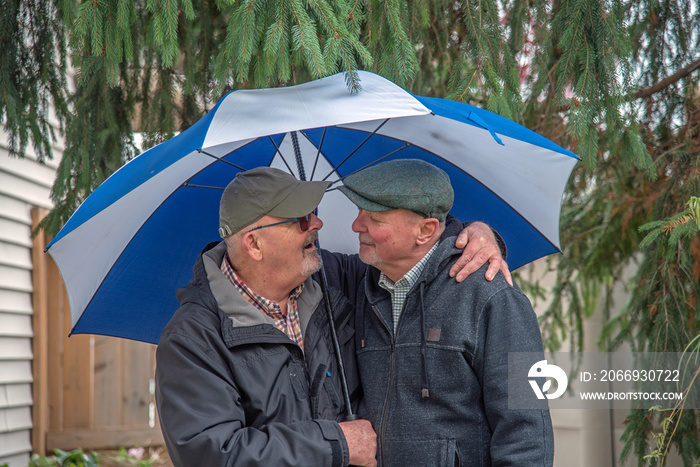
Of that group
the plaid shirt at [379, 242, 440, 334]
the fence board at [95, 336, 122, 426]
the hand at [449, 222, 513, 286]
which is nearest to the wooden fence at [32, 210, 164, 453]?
the fence board at [95, 336, 122, 426]

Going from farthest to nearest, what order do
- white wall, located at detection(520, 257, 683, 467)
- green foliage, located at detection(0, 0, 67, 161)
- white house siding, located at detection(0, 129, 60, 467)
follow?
white wall, located at detection(520, 257, 683, 467)
white house siding, located at detection(0, 129, 60, 467)
green foliage, located at detection(0, 0, 67, 161)

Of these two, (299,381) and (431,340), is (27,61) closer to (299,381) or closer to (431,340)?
(299,381)

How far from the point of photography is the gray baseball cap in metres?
2.07

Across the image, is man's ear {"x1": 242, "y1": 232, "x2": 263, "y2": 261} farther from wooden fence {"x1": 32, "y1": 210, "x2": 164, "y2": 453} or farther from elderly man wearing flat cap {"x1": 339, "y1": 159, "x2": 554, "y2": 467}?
wooden fence {"x1": 32, "y1": 210, "x2": 164, "y2": 453}

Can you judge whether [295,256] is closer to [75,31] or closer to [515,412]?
[515,412]

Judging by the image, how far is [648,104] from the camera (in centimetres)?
350

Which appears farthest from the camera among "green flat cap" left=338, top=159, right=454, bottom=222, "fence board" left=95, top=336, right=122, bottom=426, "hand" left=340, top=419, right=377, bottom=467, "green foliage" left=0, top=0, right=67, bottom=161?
"fence board" left=95, top=336, right=122, bottom=426

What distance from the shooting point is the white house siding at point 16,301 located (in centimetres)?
428

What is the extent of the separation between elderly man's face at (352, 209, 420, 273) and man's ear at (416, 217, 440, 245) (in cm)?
2

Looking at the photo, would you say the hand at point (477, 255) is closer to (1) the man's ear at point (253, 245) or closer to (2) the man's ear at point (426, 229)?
(2) the man's ear at point (426, 229)

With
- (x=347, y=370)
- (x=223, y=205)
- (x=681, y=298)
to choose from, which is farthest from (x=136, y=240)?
(x=681, y=298)

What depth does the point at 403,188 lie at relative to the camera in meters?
2.04

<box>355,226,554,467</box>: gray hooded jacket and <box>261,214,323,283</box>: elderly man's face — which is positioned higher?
<box>261,214,323,283</box>: elderly man's face

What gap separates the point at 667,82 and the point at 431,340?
6.94ft
